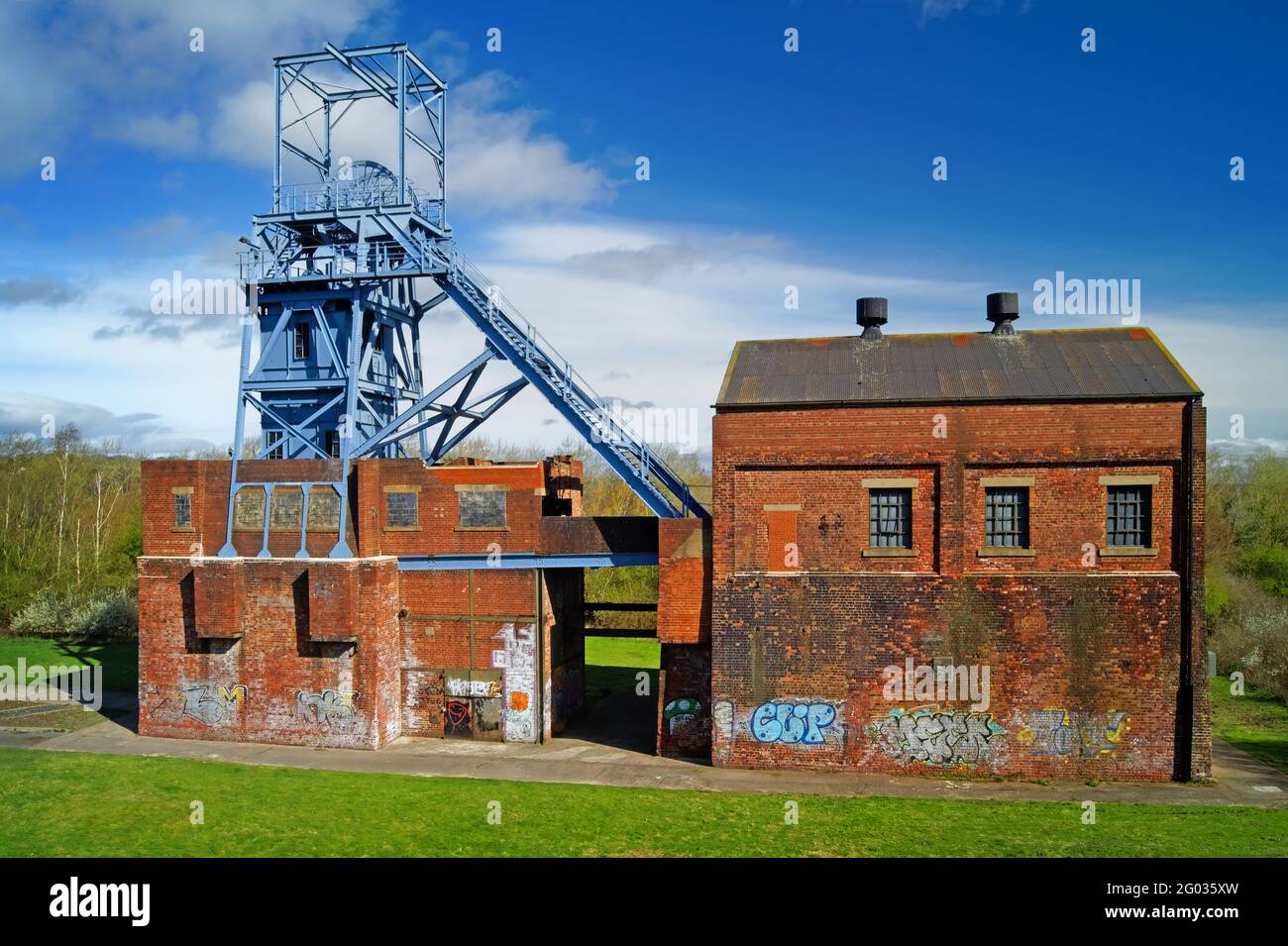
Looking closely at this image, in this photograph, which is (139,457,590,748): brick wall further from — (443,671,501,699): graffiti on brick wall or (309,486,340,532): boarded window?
(309,486,340,532): boarded window

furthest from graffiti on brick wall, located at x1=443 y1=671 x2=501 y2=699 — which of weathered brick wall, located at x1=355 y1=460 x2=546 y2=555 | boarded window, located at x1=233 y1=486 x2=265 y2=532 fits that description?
boarded window, located at x1=233 y1=486 x2=265 y2=532

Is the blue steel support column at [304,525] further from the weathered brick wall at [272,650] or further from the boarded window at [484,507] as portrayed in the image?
the boarded window at [484,507]

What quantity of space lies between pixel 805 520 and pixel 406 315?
13.3 m

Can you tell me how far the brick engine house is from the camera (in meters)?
17.8

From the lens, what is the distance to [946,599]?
18.1m

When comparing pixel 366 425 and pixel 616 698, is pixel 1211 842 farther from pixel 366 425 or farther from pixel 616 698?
pixel 366 425

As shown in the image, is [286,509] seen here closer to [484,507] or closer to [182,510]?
[182,510]

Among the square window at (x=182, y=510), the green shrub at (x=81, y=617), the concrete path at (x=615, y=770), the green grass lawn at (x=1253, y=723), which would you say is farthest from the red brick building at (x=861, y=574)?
the green shrub at (x=81, y=617)

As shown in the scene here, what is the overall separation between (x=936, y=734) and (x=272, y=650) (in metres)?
15.4

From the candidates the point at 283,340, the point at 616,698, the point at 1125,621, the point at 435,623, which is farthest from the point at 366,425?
the point at 1125,621

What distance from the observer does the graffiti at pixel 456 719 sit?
71.3 ft

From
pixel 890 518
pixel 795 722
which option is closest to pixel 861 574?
pixel 890 518

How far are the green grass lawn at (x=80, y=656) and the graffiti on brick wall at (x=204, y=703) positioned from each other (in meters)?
8.36

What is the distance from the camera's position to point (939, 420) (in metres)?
18.2
